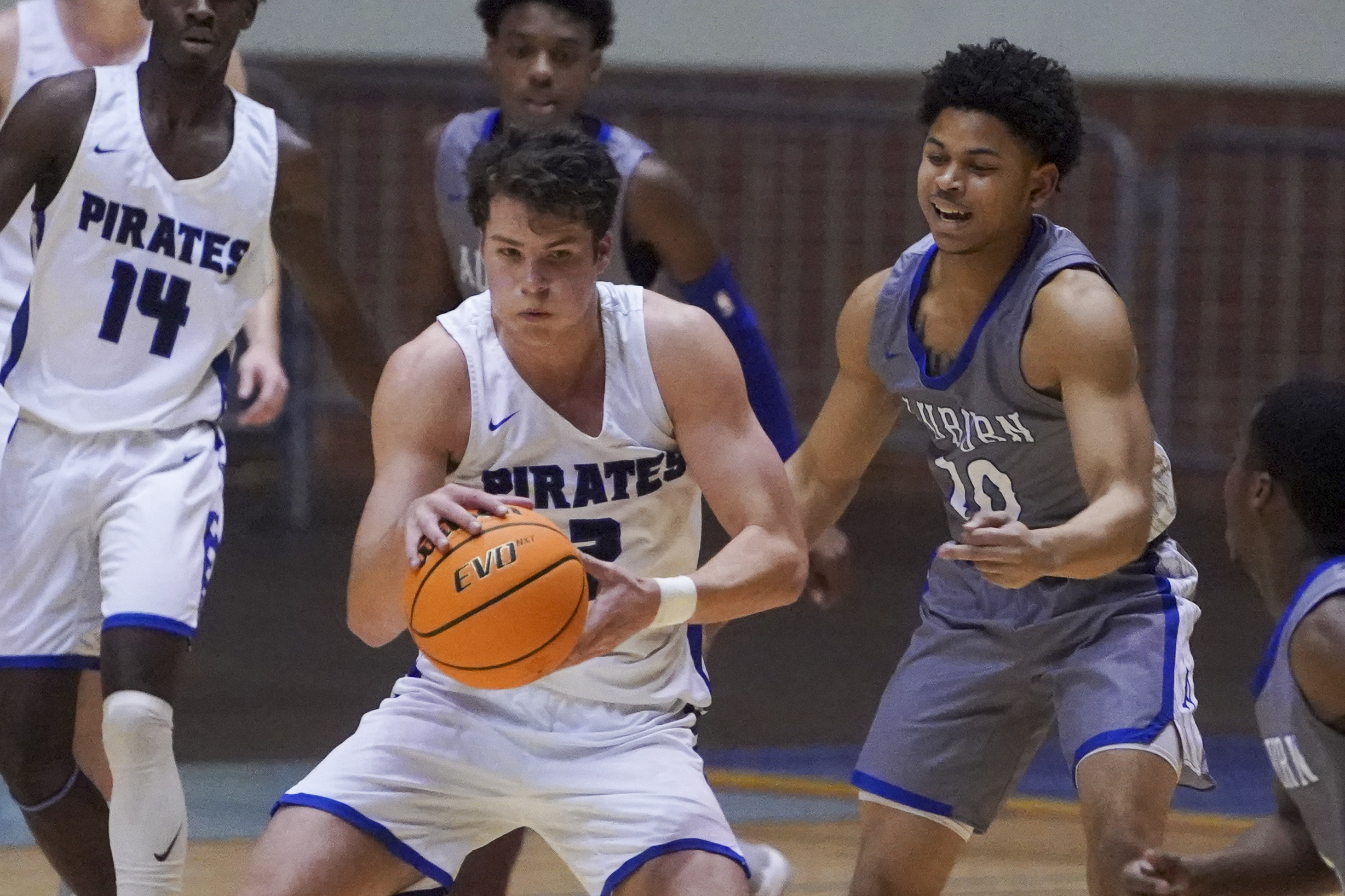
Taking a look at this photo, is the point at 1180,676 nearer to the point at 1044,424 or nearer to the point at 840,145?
the point at 1044,424

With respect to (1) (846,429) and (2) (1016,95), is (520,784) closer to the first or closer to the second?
(1) (846,429)

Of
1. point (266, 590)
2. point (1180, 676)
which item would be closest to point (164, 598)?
point (1180, 676)

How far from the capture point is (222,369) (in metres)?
4.15

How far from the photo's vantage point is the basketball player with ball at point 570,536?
3184mm

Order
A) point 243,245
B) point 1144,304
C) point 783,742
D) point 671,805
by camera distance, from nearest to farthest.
Result: point 671,805 < point 243,245 < point 783,742 < point 1144,304

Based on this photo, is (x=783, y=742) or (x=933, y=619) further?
(x=783, y=742)

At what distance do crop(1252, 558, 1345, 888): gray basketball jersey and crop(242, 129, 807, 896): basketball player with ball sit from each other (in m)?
0.78

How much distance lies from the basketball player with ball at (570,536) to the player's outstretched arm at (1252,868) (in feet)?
2.01

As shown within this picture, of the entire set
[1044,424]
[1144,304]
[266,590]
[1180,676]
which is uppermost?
[1044,424]

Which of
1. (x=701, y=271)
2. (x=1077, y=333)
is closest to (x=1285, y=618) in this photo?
(x=1077, y=333)

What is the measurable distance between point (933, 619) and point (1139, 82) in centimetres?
754

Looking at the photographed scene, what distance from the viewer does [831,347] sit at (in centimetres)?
1097

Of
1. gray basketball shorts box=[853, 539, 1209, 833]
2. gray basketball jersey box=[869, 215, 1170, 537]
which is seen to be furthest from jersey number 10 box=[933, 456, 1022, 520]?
gray basketball shorts box=[853, 539, 1209, 833]

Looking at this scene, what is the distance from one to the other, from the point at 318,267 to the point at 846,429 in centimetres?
117
